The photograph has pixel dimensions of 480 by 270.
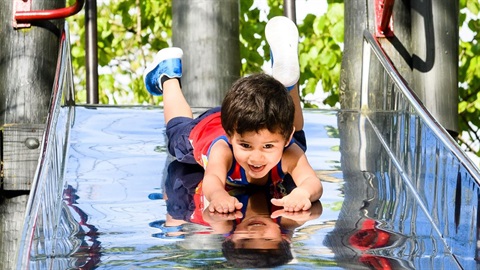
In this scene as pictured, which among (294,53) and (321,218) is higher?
(294,53)

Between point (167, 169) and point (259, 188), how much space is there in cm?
46

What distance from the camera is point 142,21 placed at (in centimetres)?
1190

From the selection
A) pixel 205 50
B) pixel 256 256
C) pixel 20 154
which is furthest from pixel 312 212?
pixel 205 50

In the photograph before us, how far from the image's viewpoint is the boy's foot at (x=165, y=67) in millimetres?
5523

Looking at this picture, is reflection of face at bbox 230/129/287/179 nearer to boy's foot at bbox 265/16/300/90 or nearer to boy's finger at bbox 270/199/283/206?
boy's finger at bbox 270/199/283/206

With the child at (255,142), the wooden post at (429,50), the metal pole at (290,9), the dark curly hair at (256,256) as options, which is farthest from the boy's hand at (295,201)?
the metal pole at (290,9)

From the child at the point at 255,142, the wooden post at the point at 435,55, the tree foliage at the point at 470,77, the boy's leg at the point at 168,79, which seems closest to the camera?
the child at the point at 255,142

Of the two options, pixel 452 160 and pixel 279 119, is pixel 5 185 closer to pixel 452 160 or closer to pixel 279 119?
pixel 279 119

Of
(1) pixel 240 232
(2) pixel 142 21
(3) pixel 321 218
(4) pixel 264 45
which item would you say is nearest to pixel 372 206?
(3) pixel 321 218

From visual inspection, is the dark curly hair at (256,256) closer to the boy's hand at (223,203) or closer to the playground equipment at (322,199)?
the playground equipment at (322,199)

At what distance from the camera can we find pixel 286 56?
4977 millimetres

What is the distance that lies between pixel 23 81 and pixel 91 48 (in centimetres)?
246

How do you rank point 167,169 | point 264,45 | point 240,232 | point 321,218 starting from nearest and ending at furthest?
point 240,232 → point 321,218 → point 167,169 → point 264,45

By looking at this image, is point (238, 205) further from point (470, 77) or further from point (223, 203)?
point (470, 77)
